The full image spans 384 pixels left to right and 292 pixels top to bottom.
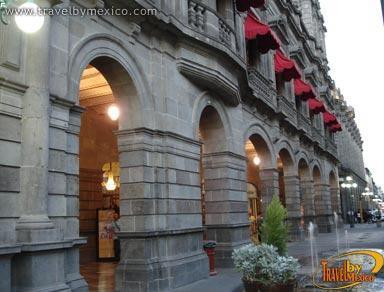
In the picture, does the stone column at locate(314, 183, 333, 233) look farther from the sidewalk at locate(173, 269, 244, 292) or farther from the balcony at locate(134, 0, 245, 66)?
the sidewalk at locate(173, 269, 244, 292)

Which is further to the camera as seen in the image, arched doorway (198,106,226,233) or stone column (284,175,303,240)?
stone column (284,175,303,240)

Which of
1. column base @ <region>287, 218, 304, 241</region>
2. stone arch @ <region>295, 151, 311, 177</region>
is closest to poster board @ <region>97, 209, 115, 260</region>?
column base @ <region>287, 218, 304, 241</region>

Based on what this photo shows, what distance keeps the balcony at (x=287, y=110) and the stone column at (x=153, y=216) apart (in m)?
12.5

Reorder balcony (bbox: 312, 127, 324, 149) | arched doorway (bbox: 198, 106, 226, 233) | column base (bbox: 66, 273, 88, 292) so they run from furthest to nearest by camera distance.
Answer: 1. balcony (bbox: 312, 127, 324, 149)
2. arched doorway (bbox: 198, 106, 226, 233)
3. column base (bbox: 66, 273, 88, 292)

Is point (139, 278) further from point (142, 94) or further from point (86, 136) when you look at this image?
point (86, 136)

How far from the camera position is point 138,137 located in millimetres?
11336

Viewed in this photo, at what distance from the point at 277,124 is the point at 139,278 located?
14.8 m

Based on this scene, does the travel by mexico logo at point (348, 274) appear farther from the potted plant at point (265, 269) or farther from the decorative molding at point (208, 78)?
the decorative molding at point (208, 78)

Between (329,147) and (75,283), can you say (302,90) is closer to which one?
(329,147)

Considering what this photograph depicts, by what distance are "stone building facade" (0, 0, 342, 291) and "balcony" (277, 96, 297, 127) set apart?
1.95 metres

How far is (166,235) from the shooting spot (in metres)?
11.5

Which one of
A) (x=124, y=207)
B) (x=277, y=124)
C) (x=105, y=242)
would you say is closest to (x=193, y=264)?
(x=124, y=207)

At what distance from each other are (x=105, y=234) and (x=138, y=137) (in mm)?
6914

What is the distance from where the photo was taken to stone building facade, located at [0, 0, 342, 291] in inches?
285
